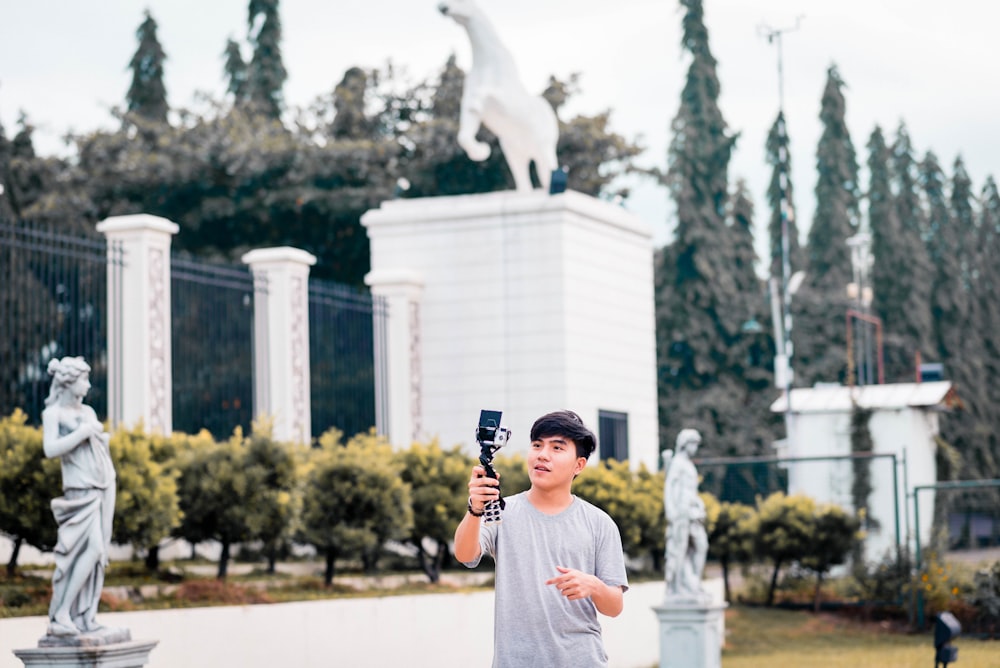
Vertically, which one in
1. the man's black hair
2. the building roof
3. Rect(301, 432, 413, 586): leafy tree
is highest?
the building roof

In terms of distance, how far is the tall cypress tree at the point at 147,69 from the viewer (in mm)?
37281

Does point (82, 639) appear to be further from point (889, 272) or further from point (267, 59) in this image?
point (889, 272)

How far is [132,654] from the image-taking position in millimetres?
8625

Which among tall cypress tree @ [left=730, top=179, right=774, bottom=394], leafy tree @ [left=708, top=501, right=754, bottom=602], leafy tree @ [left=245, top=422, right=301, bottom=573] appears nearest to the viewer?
leafy tree @ [left=245, top=422, right=301, bottom=573]

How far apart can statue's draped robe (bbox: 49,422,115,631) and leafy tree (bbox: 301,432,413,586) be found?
4.44 m

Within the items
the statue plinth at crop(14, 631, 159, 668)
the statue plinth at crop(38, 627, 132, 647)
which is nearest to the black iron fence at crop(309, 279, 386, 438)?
the statue plinth at crop(38, 627, 132, 647)

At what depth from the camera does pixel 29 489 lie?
33.9ft

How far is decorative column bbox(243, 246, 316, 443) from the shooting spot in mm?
16047

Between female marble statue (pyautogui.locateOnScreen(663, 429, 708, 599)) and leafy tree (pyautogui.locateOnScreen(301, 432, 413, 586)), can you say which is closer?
leafy tree (pyautogui.locateOnScreen(301, 432, 413, 586))

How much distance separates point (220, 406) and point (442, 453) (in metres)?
2.48

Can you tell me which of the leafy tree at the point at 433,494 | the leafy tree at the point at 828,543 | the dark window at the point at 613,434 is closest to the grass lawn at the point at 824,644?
the leafy tree at the point at 828,543

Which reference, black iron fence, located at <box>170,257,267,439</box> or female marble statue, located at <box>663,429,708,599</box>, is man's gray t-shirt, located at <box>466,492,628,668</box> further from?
black iron fence, located at <box>170,257,267,439</box>

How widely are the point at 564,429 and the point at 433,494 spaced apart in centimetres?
974

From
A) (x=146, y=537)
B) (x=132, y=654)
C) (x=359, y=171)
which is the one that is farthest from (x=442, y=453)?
(x=359, y=171)
